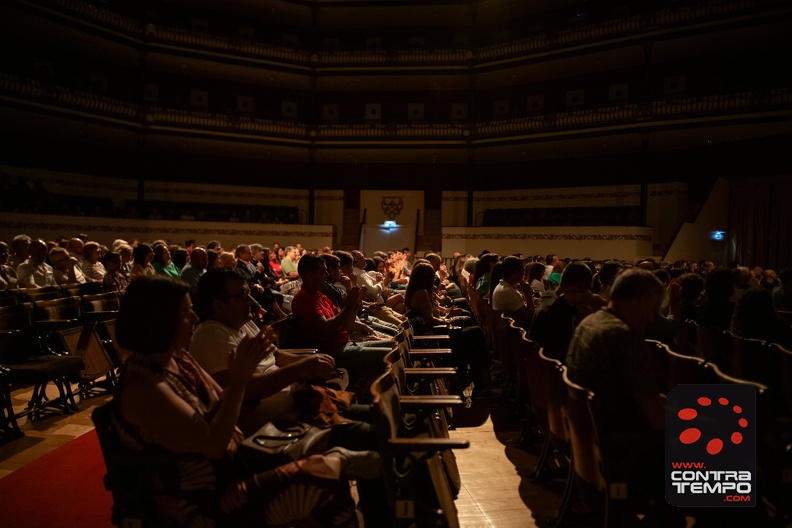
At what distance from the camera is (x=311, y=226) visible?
20.5 m

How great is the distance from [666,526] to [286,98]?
21787 millimetres

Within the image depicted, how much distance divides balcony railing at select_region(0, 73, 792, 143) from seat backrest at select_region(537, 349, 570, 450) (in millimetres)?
15128

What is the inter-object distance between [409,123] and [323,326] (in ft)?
56.8

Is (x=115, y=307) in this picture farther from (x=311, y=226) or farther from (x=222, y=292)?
(x=311, y=226)

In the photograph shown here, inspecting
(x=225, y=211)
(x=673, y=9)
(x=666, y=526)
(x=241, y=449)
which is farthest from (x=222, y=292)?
(x=225, y=211)

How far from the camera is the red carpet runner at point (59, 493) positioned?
2.97m

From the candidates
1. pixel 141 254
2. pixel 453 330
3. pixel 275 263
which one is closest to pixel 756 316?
pixel 453 330

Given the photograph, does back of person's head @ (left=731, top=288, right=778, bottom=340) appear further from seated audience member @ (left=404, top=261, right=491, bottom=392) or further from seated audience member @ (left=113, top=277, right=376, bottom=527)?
seated audience member @ (left=113, top=277, right=376, bottom=527)

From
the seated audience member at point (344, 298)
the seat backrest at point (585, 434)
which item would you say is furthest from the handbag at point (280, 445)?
the seated audience member at point (344, 298)

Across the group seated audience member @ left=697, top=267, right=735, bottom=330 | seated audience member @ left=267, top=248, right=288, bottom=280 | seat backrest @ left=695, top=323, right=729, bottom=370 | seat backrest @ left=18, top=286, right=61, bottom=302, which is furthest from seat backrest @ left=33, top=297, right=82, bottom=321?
seated audience member @ left=267, top=248, right=288, bottom=280

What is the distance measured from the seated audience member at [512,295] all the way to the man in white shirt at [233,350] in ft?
9.49

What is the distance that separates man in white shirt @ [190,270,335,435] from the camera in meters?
2.59

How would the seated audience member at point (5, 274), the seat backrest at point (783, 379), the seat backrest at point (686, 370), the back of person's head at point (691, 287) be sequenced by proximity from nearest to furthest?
the seat backrest at point (686, 370) → the seat backrest at point (783, 379) → the back of person's head at point (691, 287) → the seated audience member at point (5, 274)

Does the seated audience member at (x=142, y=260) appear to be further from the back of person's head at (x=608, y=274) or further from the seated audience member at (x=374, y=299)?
the back of person's head at (x=608, y=274)
